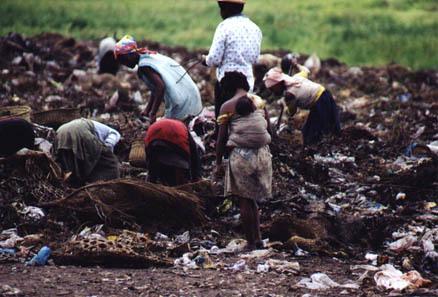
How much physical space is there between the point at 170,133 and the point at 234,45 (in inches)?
37.3

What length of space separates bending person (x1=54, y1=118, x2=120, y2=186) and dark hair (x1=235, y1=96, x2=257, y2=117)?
5.56 feet

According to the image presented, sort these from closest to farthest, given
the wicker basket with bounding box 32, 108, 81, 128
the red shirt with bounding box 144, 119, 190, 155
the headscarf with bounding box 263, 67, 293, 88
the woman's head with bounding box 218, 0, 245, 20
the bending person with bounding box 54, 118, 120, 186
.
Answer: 1. the red shirt with bounding box 144, 119, 190, 155
2. the bending person with bounding box 54, 118, 120, 186
3. the woman's head with bounding box 218, 0, 245, 20
4. the wicker basket with bounding box 32, 108, 81, 128
5. the headscarf with bounding box 263, 67, 293, 88

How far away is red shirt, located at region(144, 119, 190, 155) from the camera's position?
26.6 ft

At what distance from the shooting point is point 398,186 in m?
9.23

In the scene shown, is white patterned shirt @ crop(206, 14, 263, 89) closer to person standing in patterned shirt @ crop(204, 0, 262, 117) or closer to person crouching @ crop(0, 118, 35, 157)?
person standing in patterned shirt @ crop(204, 0, 262, 117)

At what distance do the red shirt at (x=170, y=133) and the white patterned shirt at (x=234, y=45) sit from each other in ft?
2.06

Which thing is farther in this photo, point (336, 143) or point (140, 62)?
point (336, 143)

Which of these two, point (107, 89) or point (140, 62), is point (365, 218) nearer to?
point (140, 62)

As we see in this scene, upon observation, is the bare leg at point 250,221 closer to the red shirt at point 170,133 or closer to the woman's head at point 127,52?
the red shirt at point 170,133

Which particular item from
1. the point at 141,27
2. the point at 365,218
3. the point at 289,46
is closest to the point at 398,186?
the point at 365,218

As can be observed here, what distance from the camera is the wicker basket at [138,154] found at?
8953 mm

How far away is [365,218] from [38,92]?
738cm

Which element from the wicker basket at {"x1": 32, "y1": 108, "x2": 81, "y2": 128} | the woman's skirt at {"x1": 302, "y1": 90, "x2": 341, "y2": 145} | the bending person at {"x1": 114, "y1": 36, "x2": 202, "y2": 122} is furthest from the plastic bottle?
the woman's skirt at {"x1": 302, "y1": 90, "x2": 341, "y2": 145}

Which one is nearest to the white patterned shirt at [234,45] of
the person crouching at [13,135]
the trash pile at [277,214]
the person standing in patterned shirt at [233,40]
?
the person standing in patterned shirt at [233,40]
